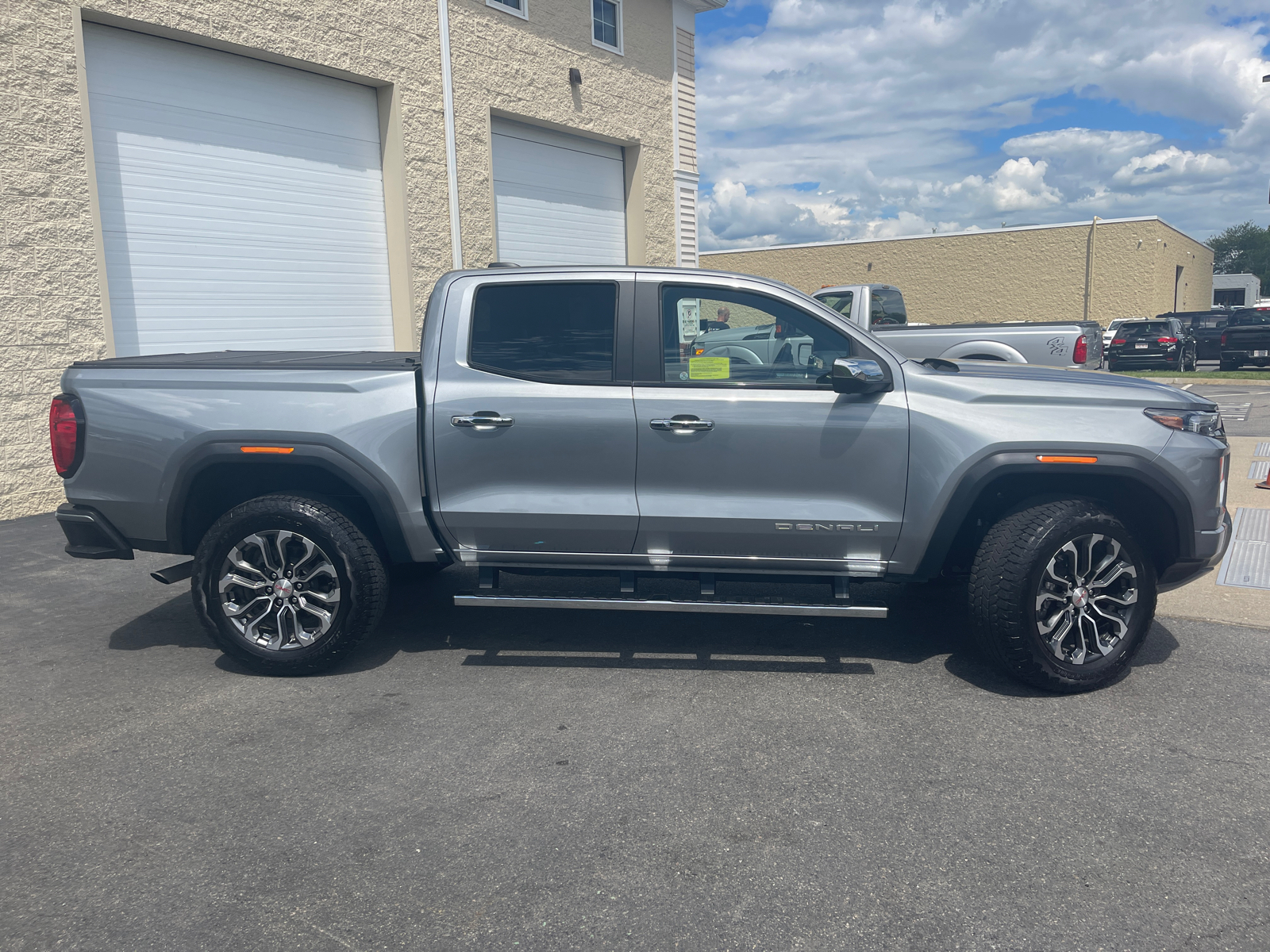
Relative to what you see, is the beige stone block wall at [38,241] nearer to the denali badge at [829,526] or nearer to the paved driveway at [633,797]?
the paved driveway at [633,797]

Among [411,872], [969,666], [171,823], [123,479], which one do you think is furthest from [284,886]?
[969,666]

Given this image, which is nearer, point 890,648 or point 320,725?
point 320,725

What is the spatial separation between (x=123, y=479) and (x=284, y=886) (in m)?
2.59

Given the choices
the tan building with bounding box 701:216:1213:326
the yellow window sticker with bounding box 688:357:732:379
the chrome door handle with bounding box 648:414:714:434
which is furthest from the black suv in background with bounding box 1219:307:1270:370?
the chrome door handle with bounding box 648:414:714:434

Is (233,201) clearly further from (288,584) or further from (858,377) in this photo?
(858,377)

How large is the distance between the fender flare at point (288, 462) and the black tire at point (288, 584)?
0.18m

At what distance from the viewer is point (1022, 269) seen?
39.4 meters

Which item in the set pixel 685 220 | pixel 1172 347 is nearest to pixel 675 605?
pixel 685 220

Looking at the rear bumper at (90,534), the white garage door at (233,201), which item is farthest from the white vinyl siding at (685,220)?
the rear bumper at (90,534)

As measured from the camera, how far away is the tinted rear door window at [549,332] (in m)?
4.70

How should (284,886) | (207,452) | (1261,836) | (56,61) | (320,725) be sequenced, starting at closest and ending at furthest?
(284,886) → (1261,836) → (320,725) → (207,452) → (56,61)

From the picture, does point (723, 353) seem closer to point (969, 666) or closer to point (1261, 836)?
point (969, 666)

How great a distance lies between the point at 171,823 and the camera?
10.9 feet

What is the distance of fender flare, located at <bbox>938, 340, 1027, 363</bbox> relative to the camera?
1158cm
